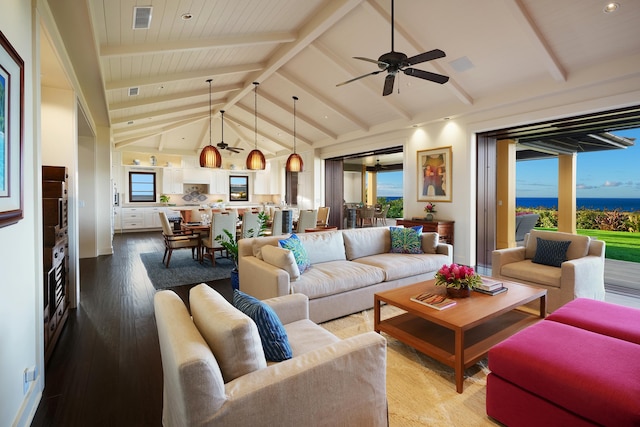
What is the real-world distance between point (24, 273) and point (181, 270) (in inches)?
144

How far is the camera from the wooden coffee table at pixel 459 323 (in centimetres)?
219

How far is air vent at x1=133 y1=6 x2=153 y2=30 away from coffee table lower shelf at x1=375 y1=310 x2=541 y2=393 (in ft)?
12.0

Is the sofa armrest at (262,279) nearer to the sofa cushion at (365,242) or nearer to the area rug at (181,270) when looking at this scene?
the sofa cushion at (365,242)

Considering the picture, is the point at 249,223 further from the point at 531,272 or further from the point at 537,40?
the point at 537,40

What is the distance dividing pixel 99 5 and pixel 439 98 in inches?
193

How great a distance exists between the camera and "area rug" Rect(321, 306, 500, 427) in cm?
185

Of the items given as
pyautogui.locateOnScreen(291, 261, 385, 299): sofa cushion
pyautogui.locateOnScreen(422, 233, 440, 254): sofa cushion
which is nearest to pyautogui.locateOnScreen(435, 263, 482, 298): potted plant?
pyautogui.locateOnScreen(291, 261, 385, 299): sofa cushion

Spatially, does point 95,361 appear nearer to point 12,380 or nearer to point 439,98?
point 12,380

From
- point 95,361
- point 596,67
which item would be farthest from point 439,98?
point 95,361

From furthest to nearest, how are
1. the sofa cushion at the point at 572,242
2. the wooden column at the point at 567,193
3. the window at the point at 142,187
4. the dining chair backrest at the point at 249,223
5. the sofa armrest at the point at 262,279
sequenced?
the window at the point at 142,187, the wooden column at the point at 567,193, the dining chair backrest at the point at 249,223, the sofa cushion at the point at 572,242, the sofa armrest at the point at 262,279

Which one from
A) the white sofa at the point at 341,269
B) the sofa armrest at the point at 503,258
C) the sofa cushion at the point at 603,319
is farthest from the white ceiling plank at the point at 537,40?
the sofa cushion at the point at 603,319

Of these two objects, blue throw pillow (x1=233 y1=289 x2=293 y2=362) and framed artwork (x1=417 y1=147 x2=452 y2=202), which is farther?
framed artwork (x1=417 y1=147 x2=452 y2=202)

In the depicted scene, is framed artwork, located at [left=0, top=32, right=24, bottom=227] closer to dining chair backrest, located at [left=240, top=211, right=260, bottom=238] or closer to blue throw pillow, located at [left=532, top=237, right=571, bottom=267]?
dining chair backrest, located at [left=240, top=211, right=260, bottom=238]

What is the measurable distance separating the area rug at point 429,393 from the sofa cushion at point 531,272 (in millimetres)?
1552
